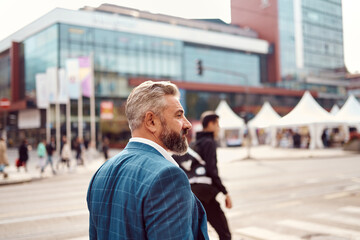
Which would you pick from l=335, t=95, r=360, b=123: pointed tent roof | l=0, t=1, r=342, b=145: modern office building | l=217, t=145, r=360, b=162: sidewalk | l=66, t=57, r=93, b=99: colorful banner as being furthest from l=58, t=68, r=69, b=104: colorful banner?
l=335, t=95, r=360, b=123: pointed tent roof

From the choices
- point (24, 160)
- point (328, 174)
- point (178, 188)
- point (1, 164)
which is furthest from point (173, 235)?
point (24, 160)

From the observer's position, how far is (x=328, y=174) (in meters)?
13.6

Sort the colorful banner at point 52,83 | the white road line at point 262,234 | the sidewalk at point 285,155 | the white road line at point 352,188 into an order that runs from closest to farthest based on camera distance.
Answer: the white road line at point 262,234
the white road line at point 352,188
the sidewalk at point 285,155
the colorful banner at point 52,83

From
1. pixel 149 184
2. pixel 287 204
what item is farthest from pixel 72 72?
pixel 149 184

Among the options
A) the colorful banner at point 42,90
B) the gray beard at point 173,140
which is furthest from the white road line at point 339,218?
the colorful banner at point 42,90

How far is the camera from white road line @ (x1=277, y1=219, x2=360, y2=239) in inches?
222

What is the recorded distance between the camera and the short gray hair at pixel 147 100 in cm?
177

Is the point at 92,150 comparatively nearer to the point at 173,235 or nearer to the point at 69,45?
the point at 173,235

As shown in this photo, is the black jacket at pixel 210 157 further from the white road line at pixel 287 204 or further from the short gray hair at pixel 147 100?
the white road line at pixel 287 204

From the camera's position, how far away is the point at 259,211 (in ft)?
24.3

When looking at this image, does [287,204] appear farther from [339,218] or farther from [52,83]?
[52,83]

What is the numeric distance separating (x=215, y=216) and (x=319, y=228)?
287 centimetres

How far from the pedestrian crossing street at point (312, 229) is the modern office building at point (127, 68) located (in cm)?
2882

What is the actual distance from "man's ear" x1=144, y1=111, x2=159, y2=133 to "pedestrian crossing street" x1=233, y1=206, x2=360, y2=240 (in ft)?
14.0
